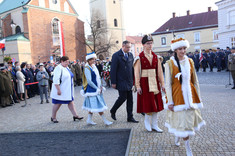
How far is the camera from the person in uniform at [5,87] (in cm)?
1059

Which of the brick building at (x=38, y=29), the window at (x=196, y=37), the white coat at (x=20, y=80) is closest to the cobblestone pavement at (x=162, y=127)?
the white coat at (x=20, y=80)

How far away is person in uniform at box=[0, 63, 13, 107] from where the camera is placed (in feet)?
34.7

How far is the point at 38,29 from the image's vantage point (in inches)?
1394

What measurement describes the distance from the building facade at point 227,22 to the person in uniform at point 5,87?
30830mm

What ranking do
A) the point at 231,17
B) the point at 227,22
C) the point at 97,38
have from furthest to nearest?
the point at 97,38
the point at 227,22
the point at 231,17

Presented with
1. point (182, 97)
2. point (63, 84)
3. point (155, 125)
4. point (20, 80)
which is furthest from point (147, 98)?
point (20, 80)

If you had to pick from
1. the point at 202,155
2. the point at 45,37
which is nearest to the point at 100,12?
the point at 45,37

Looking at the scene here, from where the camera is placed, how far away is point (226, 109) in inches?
266

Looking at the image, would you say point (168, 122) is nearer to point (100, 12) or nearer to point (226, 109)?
point (226, 109)

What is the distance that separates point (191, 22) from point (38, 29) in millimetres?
34003

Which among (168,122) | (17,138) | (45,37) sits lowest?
(17,138)

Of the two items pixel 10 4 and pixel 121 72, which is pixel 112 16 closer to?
pixel 10 4

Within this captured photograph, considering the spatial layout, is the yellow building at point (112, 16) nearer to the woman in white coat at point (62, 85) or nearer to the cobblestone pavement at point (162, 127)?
the cobblestone pavement at point (162, 127)

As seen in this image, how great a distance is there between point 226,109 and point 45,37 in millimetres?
34423
